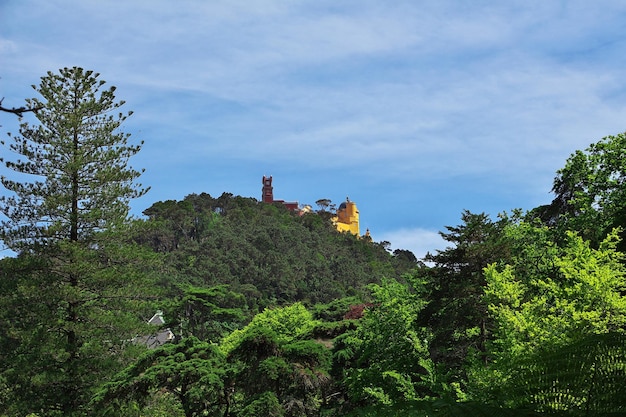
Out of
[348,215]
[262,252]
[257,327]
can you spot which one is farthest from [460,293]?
[348,215]

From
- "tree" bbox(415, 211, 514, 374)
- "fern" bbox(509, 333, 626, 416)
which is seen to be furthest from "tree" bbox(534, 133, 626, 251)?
"fern" bbox(509, 333, 626, 416)

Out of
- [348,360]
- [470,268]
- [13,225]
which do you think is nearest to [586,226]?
[470,268]

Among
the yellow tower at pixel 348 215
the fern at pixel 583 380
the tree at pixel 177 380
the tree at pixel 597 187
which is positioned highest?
the yellow tower at pixel 348 215

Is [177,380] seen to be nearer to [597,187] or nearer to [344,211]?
[597,187]

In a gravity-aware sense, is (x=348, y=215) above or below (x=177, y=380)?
above

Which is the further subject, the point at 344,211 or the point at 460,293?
the point at 344,211

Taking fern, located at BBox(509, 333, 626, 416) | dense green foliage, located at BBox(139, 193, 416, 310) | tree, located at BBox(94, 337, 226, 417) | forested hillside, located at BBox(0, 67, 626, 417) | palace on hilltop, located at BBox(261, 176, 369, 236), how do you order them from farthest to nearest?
palace on hilltop, located at BBox(261, 176, 369, 236) → dense green foliage, located at BBox(139, 193, 416, 310) → tree, located at BBox(94, 337, 226, 417) → forested hillside, located at BBox(0, 67, 626, 417) → fern, located at BBox(509, 333, 626, 416)

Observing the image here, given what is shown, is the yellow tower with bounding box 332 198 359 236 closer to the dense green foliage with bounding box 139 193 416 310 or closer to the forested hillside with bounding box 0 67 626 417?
the dense green foliage with bounding box 139 193 416 310

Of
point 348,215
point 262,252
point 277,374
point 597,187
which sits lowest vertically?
point 277,374

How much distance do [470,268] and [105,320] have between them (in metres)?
12.6

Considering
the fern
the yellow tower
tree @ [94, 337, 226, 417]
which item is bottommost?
tree @ [94, 337, 226, 417]

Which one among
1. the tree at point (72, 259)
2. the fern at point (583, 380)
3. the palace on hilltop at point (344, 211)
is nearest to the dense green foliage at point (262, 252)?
the palace on hilltop at point (344, 211)

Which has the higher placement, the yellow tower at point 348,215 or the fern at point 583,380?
the yellow tower at point 348,215

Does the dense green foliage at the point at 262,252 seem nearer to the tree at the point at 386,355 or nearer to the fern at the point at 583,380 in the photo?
the tree at the point at 386,355
